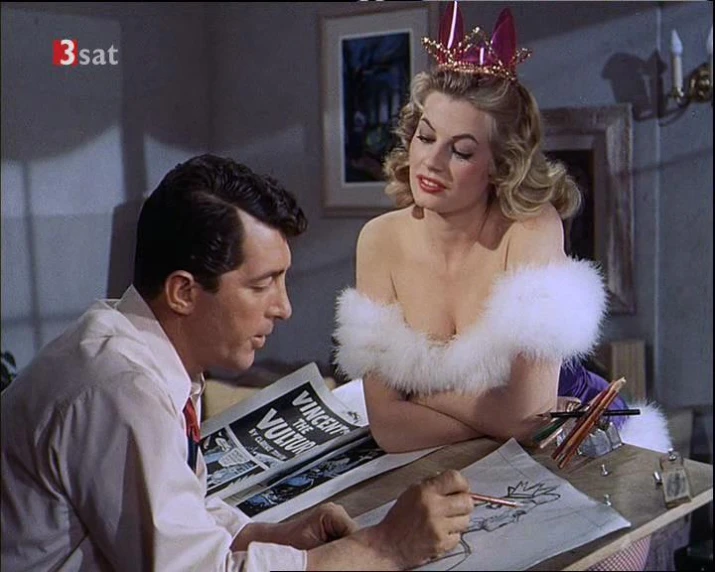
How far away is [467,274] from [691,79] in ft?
1.09

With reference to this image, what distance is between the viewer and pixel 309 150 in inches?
35.9

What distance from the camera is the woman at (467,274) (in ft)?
2.77

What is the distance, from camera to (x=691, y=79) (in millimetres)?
978

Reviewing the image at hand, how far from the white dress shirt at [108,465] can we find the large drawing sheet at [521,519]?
13 centimetres

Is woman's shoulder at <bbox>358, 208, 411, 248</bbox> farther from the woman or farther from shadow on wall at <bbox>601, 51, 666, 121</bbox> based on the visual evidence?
shadow on wall at <bbox>601, 51, 666, 121</bbox>

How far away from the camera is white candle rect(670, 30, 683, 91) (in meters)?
0.96

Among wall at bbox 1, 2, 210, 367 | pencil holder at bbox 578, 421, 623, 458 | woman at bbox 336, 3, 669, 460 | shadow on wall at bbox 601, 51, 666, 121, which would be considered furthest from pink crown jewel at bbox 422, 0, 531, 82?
pencil holder at bbox 578, 421, 623, 458

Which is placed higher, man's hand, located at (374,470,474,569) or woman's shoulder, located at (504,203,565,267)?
woman's shoulder, located at (504,203,565,267)

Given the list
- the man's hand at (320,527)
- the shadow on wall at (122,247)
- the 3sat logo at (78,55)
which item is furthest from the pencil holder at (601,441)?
the 3sat logo at (78,55)

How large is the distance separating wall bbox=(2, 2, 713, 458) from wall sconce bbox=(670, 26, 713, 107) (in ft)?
0.16

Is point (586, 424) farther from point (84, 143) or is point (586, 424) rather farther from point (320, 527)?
point (84, 143)

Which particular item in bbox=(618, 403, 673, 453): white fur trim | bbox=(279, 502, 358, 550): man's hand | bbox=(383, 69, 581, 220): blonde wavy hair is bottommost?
bbox=(279, 502, 358, 550): man's hand

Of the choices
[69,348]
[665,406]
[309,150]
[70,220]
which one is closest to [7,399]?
[69,348]

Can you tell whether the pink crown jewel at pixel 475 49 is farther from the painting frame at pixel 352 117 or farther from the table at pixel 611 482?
the table at pixel 611 482
